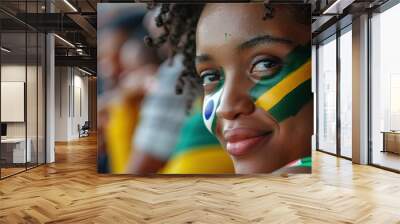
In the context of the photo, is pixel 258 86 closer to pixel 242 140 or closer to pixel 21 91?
pixel 242 140

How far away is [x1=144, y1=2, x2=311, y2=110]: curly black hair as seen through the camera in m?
6.36

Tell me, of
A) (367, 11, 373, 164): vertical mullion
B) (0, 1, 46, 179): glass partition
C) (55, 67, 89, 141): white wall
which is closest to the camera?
(0, 1, 46, 179): glass partition

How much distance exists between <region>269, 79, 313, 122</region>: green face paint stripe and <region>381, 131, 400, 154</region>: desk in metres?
2.09

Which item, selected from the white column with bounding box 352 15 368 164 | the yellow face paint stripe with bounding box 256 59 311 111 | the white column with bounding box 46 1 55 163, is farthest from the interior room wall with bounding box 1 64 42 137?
the white column with bounding box 352 15 368 164

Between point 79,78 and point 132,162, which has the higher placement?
point 79,78

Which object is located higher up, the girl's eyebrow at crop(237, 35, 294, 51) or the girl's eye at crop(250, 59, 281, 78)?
the girl's eyebrow at crop(237, 35, 294, 51)

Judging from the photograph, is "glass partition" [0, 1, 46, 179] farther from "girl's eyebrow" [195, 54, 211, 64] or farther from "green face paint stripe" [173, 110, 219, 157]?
"girl's eyebrow" [195, 54, 211, 64]

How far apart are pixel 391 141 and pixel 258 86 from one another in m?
3.08

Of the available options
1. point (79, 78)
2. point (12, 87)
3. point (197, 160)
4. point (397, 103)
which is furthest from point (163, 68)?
point (79, 78)

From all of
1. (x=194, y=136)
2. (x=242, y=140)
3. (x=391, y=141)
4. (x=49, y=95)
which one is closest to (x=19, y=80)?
(x=49, y=95)

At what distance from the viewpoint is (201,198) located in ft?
16.0

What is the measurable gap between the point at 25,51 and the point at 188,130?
358 centimetres

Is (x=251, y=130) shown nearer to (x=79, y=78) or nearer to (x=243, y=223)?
(x=243, y=223)

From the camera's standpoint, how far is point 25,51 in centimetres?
719
